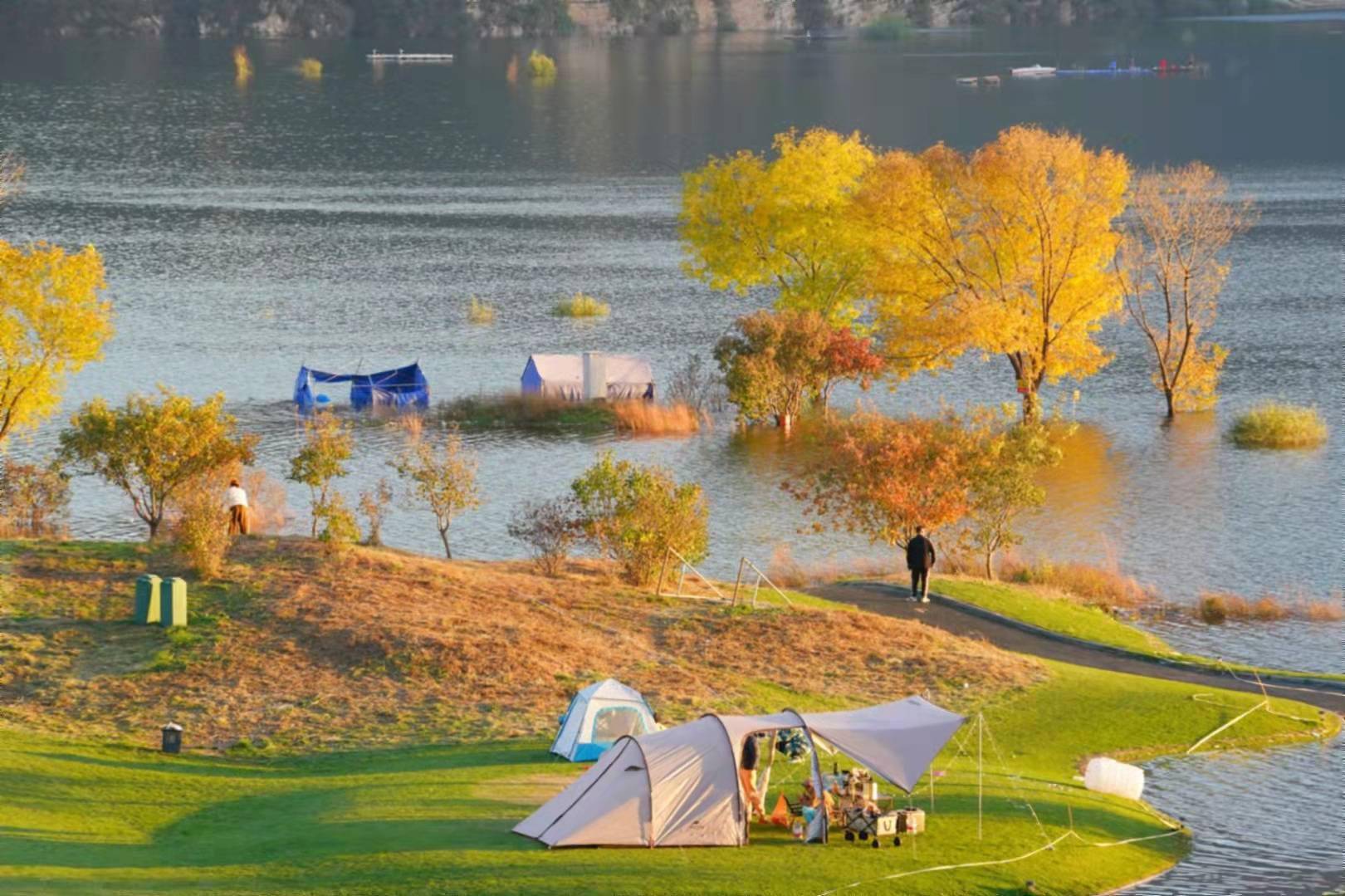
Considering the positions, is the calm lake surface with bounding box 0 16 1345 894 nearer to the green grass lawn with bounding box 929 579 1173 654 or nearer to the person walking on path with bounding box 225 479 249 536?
the green grass lawn with bounding box 929 579 1173 654

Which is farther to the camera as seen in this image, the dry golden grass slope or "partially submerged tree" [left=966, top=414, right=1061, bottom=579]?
"partially submerged tree" [left=966, top=414, right=1061, bottom=579]

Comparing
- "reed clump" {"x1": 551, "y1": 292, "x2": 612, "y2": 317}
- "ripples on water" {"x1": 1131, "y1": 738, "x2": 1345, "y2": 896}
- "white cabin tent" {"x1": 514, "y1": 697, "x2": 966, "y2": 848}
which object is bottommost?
"reed clump" {"x1": 551, "y1": 292, "x2": 612, "y2": 317}

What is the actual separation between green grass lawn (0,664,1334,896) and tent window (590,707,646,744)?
94cm

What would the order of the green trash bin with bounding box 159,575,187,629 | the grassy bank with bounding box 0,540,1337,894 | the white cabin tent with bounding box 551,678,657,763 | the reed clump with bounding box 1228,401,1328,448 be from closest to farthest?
the grassy bank with bounding box 0,540,1337,894 < the white cabin tent with bounding box 551,678,657,763 < the green trash bin with bounding box 159,575,187,629 < the reed clump with bounding box 1228,401,1328,448

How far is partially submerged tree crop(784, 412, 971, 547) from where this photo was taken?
5306 cm

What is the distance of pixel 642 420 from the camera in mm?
77875

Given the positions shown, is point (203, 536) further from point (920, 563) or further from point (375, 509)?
point (920, 563)

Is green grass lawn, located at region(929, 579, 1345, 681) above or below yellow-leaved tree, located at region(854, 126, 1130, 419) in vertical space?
below

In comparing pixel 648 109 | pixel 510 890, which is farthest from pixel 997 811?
pixel 648 109

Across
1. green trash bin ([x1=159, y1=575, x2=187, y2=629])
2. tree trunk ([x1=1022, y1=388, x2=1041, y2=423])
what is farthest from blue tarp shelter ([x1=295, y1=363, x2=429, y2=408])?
green trash bin ([x1=159, y1=575, x2=187, y2=629])

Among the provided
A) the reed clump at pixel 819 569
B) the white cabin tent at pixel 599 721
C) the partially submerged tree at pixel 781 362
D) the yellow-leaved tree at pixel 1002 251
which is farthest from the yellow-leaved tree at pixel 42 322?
the yellow-leaved tree at pixel 1002 251

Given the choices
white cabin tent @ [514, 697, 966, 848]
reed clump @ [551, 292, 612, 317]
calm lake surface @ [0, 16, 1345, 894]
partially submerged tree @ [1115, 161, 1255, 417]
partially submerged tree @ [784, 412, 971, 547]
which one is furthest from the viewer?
reed clump @ [551, 292, 612, 317]

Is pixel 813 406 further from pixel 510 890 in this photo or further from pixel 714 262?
pixel 510 890

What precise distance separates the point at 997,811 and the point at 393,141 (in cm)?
14171
